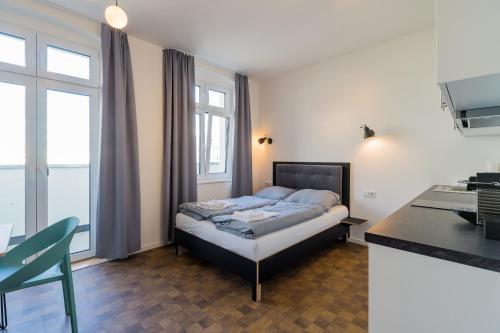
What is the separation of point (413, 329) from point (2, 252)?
1906 mm

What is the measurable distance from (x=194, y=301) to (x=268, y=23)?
3.04 metres

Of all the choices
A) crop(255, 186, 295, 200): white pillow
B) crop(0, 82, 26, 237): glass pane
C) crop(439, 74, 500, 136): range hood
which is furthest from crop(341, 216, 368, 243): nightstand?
crop(0, 82, 26, 237): glass pane

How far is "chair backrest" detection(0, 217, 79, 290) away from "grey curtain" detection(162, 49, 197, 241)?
5.36ft

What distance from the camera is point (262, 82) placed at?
4.92 metres

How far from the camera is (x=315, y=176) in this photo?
13.1 feet

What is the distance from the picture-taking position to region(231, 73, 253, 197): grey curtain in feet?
14.4

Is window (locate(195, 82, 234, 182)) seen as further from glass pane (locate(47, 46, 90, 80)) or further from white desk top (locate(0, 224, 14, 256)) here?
white desk top (locate(0, 224, 14, 256))

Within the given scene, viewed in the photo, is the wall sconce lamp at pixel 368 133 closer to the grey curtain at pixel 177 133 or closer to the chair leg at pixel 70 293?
the grey curtain at pixel 177 133

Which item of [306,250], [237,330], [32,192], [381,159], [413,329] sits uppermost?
[381,159]

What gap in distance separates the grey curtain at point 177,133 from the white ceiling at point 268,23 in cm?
30

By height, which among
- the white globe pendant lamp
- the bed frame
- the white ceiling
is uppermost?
the white ceiling

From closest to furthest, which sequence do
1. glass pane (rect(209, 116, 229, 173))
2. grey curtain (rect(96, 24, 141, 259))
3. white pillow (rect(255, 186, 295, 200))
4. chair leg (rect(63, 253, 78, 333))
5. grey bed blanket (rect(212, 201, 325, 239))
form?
chair leg (rect(63, 253, 78, 333))
grey bed blanket (rect(212, 201, 325, 239))
grey curtain (rect(96, 24, 141, 259))
white pillow (rect(255, 186, 295, 200))
glass pane (rect(209, 116, 229, 173))

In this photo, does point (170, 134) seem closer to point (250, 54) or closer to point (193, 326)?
point (250, 54)

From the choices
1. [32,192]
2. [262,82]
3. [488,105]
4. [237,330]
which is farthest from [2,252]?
[262,82]
